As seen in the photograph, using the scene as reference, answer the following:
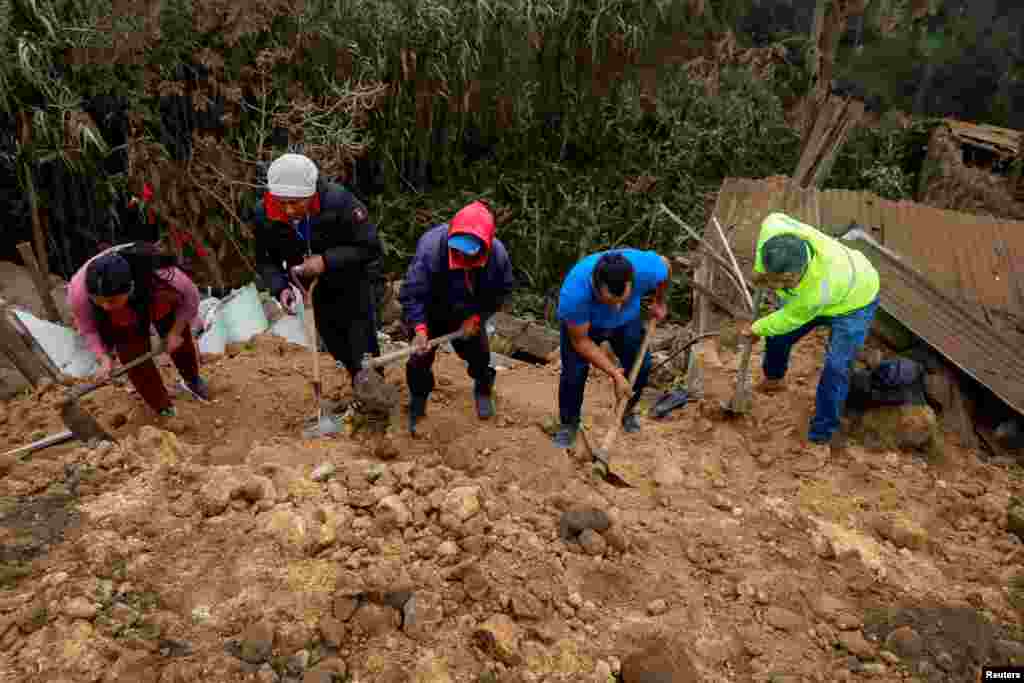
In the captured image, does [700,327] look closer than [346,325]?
No

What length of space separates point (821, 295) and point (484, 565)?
2.08 meters

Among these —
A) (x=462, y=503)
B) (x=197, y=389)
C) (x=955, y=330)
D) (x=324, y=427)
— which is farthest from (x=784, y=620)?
(x=197, y=389)

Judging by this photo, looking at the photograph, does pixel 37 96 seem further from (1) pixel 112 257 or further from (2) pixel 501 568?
(2) pixel 501 568


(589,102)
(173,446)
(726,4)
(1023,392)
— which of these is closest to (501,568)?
(173,446)

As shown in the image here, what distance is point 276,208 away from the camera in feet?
9.76

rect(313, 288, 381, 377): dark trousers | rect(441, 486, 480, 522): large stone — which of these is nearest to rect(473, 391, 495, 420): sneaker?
rect(313, 288, 381, 377): dark trousers

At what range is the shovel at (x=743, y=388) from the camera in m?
3.48

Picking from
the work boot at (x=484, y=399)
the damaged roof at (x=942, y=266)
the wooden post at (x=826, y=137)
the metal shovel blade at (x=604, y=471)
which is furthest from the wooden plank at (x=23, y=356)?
the wooden post at (x=826, y=137)

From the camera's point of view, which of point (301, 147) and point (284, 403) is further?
point (301, 147)

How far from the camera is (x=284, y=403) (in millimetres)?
3846

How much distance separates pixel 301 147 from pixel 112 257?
9.06 feet

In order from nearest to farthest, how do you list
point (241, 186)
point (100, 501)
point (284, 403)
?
1. point (100, 501)
2. point (284, 403)
3. point (241, 186)

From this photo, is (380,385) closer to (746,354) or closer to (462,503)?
(462,503)

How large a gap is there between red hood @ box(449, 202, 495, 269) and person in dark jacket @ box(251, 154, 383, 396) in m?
0.56
